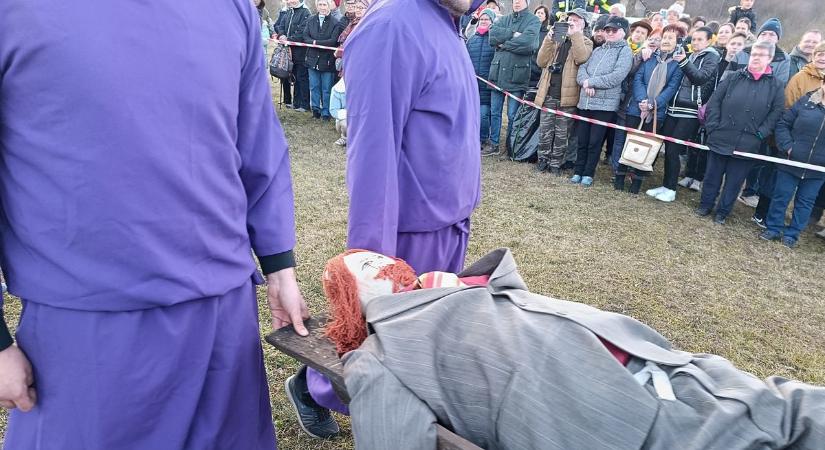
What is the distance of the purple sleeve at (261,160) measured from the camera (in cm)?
144

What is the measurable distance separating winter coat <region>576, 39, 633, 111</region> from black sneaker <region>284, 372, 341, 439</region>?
5.61 metres

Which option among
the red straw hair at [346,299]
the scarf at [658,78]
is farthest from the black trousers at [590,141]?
the red straw hair at [346,299]

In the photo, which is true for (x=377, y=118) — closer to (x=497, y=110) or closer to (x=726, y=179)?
(x=726, y=179)

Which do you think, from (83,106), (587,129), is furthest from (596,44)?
(83,106)

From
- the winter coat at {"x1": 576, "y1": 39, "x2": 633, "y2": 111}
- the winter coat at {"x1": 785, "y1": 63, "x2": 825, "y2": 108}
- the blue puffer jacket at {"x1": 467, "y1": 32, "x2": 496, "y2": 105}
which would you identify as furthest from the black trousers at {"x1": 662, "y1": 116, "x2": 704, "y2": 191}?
the blue puffer jacket at {"x1": 467, "y1": 32, "x2": 496, "y2": 105}

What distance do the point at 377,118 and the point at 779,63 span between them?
654 centimetres

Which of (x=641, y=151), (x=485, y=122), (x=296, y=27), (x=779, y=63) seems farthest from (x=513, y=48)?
(x=296, y=27)

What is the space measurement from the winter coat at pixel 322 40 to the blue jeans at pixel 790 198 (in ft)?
21.6

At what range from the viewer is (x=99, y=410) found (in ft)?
4.04

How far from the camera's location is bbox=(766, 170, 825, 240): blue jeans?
5684 mm

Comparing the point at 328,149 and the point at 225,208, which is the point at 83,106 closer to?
the point at 225,208

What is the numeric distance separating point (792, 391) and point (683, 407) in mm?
272

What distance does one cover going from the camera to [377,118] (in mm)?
1878

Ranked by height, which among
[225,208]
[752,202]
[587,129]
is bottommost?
[752,202]
